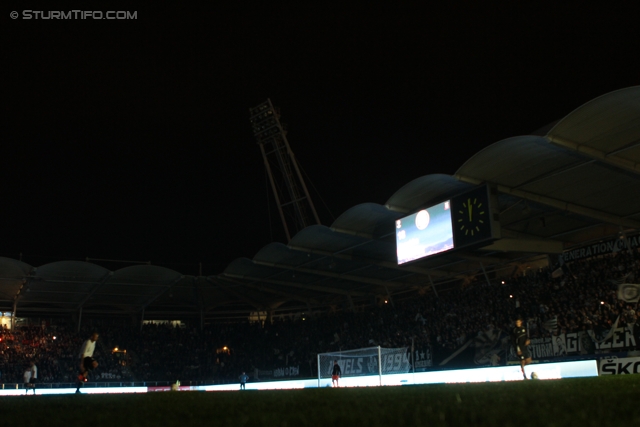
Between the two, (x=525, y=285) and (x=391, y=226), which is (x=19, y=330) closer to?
(x=391, y=226)

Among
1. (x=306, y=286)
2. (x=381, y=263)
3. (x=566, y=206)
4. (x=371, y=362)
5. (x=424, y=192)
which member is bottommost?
(x=371, y=362)

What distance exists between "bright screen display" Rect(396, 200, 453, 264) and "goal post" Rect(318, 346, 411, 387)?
490 centimetres

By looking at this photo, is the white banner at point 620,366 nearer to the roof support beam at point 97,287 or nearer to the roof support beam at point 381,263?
the roof support beam at point 381,263

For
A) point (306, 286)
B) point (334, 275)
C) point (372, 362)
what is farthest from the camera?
point (306, 286)

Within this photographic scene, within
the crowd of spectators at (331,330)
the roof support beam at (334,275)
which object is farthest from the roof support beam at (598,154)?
the roof support beam at (334,275)

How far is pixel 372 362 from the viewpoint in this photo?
30422 mm

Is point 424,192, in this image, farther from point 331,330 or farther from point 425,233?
point 331,330

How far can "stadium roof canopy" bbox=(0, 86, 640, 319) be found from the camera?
22.6 meters

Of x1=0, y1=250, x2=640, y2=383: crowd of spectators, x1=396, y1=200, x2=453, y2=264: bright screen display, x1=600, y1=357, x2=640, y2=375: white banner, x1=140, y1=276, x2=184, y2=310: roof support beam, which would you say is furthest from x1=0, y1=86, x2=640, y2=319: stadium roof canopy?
x1=600, y1=357, x2=640, y2=375: white banner

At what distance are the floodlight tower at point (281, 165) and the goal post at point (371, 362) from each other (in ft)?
63.2

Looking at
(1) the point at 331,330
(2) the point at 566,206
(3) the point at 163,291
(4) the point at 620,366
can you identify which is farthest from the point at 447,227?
(3) the point at 163,291

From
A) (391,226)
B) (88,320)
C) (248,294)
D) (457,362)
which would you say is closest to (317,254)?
(391,226)

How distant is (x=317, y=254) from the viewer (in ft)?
123

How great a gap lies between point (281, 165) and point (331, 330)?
15.6m
